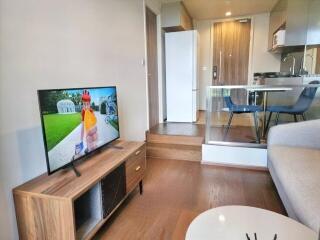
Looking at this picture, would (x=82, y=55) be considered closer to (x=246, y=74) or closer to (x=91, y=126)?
Result: (x=91, y=126)

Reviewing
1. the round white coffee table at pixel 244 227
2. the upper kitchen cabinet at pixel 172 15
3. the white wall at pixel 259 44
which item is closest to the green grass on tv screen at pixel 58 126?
the round white coffee table at pixel 244 227

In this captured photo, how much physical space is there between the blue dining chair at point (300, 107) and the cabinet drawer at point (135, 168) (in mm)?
1938

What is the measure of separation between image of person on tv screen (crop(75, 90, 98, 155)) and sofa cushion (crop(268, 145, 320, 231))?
1.50 meters

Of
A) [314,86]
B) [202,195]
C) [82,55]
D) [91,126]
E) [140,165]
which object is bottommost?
[202,195]

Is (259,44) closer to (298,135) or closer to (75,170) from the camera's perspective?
(298,135)

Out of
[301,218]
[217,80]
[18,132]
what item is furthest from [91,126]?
[217,80]

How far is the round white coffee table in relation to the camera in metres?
1.08

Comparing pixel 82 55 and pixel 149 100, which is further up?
pixel 82 55

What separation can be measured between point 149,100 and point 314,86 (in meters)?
2.40

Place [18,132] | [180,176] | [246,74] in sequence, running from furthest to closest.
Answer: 1. [246,74]
2. [180,176]
3. [18,132]

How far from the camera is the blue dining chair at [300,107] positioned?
9.56ft

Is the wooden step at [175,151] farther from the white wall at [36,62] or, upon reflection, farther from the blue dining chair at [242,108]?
the white wall at [36,62]

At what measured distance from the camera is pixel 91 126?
1775 mm

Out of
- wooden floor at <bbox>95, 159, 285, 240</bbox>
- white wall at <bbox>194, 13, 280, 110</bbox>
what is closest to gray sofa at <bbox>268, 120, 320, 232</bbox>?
wooden floor at <bbox>95, 159, 285, 240</bbox>
